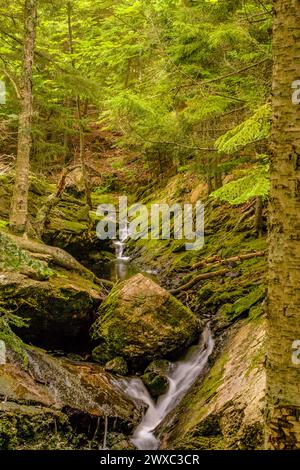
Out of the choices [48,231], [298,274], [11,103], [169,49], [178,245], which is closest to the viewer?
[298,274]

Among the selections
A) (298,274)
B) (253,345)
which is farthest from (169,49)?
(298,274)

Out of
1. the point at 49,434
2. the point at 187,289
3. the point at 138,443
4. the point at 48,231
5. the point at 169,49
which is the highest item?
the point at 169,49

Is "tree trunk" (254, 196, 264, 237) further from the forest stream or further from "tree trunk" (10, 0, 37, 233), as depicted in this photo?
"tree trunk" (10, 0, 37, 233)

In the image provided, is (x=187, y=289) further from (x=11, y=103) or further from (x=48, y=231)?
(x=11, y=103)

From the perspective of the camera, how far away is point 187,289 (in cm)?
1067

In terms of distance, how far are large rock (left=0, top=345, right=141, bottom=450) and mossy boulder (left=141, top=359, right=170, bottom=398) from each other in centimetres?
58

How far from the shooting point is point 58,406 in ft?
18.7

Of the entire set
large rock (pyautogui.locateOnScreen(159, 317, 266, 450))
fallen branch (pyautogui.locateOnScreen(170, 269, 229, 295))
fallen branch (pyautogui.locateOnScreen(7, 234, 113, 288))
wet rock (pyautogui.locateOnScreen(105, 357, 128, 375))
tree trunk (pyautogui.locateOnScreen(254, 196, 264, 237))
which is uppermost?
tree trunk (pyautogui.locateOnScreen(254, 196, 264, 237))

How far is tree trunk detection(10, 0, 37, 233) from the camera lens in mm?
9555

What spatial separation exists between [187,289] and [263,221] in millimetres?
2735

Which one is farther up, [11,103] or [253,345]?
[11,103]

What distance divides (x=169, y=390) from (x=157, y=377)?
0.29 meters

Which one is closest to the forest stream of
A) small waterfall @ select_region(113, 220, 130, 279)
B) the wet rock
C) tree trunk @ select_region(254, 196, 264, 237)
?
the wet rock

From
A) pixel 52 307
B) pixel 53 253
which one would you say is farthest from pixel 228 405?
pixel 53 253
